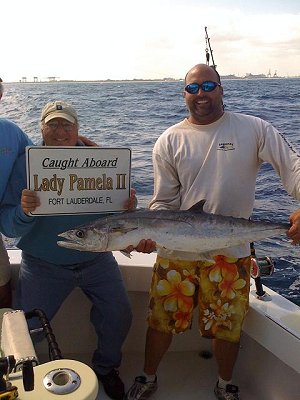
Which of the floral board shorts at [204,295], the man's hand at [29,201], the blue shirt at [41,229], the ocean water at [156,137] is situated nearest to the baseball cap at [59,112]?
the blue shirt at [41,229]

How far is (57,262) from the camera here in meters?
3.18

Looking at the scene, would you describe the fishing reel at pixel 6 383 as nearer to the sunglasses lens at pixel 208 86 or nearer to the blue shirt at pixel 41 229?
the blue shirt at pixel 41 229

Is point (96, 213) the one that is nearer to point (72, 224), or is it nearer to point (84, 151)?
point (72, 224)

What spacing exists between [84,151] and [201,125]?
81cm

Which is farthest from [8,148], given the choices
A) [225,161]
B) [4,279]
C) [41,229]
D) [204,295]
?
[204,295]

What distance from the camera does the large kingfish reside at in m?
2.97

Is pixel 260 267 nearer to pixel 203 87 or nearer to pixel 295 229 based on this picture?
pixel 295 229

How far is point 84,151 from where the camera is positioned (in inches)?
119

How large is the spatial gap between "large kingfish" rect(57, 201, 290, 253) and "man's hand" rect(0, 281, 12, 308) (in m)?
0.70

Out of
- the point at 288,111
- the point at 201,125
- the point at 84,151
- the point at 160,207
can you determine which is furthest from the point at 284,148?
the point at 288,111

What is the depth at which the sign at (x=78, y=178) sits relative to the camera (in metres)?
2.97

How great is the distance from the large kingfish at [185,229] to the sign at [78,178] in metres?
0.19

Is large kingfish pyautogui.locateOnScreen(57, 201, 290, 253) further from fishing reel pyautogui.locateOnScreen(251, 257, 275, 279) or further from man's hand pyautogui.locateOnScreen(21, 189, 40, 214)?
fishing reel pyautogui.locateOnScreen(251, 257, 275, 279)

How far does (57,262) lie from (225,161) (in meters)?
1.33
